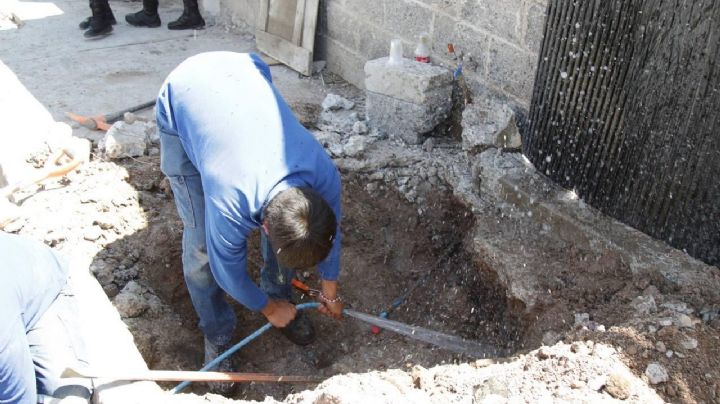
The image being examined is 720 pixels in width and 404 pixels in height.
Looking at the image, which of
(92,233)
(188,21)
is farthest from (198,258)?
(188,21)

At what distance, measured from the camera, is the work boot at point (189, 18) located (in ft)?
22.6

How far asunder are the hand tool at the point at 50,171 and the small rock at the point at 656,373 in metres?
3.37

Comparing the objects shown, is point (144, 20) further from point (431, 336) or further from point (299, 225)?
point (299, 225)

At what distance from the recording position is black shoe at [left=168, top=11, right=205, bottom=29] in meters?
6.91

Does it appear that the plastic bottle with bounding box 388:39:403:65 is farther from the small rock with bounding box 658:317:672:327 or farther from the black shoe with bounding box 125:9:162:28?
the black shoe with bounding box 125:9:162:28

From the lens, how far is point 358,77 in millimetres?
5551

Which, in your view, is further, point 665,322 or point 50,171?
point 50,171

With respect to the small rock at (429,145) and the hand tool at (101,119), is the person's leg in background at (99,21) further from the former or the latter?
the small rock at (429,145)

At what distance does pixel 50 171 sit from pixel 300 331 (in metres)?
1.79

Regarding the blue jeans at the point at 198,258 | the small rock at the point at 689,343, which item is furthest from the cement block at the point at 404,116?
the small rock at the point at 689,343

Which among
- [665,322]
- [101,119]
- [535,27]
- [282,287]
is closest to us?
[665,322]

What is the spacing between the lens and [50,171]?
160 inches

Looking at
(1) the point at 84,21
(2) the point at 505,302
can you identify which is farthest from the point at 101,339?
(1) the point at 84,21

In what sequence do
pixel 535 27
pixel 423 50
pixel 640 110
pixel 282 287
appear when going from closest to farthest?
1. pixel 640 110
2. pixel 282 287
3. pixel 535 27
4. pixel 423 50
